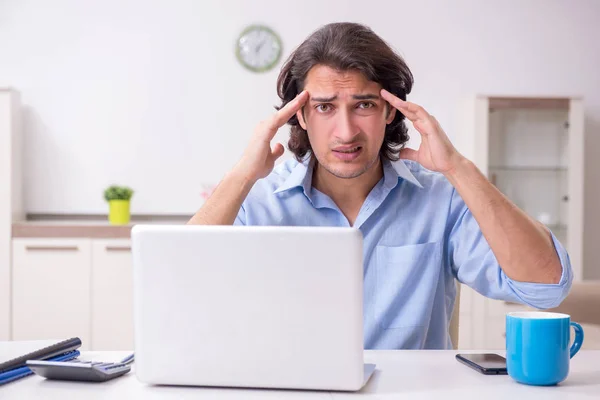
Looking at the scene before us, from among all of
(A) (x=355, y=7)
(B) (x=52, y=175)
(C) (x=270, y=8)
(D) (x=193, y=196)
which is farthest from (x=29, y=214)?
(A) (x=355, y=7)

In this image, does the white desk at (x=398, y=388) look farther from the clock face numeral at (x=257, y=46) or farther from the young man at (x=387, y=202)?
the clock face numeral at (x=257, y=46)

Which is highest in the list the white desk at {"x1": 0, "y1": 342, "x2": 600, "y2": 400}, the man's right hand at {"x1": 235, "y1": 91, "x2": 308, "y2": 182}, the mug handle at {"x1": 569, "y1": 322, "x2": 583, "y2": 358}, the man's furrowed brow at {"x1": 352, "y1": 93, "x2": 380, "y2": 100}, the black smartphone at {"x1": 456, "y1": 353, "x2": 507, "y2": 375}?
the man's furrowed brow at {"x1": 352, "y1": 93, "x2": 380, "y2": 100}

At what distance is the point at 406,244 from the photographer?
6.10ft

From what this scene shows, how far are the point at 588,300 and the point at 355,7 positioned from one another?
2.52 m

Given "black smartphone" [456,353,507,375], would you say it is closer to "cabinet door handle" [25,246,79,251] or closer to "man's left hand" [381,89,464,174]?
"man's left hand" [381,89,464,174]

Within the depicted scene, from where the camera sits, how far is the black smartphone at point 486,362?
49.1 inches

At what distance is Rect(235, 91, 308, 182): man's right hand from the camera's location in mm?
1829

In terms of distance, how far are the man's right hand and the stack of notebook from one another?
2.04 ft

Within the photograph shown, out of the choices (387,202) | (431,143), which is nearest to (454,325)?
(387,202)

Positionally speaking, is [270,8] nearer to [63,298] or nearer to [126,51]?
[126,51]

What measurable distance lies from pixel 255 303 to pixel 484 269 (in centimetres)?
83

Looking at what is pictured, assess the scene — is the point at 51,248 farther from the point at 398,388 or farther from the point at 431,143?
the point at 398,388

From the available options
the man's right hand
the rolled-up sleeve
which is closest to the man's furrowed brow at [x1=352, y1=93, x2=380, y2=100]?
the man's right hand

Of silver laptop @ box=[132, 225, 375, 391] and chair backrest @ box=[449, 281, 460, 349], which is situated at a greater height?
silver laptop @ box=[132, 225, 375, 391]
